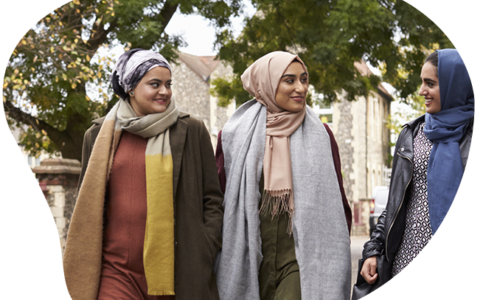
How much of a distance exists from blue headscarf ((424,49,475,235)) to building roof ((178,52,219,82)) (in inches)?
1161

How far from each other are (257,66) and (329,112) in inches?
1231

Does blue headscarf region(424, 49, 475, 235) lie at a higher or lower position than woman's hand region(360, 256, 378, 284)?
higher

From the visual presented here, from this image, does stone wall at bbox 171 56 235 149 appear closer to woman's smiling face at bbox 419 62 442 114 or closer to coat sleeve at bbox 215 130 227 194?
coat sleeve at bbox 215 130 227 194

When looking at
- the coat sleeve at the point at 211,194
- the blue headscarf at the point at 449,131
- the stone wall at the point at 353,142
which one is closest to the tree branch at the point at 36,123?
the coat sleeve at the point at 211,194

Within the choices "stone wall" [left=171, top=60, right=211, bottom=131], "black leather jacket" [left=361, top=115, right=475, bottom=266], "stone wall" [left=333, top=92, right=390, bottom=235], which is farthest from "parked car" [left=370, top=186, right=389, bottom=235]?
"black leather jacket" [left=361, top=115, right=475, bottom=266]

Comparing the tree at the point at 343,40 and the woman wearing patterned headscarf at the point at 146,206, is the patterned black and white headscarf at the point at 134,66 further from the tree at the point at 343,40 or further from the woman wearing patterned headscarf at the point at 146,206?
the tree at the point at 343,40

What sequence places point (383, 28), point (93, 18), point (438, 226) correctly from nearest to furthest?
point (438, 226)
point (383, 28)
point (93, 18)

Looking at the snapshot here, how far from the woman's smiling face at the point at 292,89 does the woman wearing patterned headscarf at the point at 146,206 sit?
662 mm

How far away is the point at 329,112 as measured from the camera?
1383 inches

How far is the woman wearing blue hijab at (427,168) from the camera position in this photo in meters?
3.51

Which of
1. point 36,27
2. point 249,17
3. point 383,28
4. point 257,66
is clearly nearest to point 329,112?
point 249,17

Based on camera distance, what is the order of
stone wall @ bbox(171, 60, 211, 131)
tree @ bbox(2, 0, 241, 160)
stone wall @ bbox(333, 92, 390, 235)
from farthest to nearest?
stone wall @ bbox(171, 60, 211, 131) → stone wall @ bbox(333, 92, 390, 235) → tree @ bbox(2, 0, 241, 160)

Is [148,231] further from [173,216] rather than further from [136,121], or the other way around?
[136,121]

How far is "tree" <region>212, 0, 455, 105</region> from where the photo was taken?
11922 millimetres
